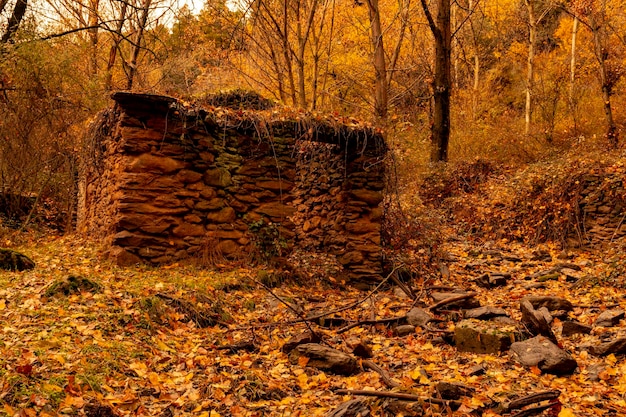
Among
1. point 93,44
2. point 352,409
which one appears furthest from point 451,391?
point 93,44

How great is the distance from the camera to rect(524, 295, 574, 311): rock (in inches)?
254

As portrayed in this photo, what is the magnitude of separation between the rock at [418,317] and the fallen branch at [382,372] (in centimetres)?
160

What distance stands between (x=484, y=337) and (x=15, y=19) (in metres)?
10.5

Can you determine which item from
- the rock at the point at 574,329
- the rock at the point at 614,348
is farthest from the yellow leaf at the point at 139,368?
the rock at the point at 574,329

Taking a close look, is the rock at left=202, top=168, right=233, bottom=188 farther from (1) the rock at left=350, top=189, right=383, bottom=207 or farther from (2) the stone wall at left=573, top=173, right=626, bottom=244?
(2) the stone wall at left=573, top=173, right=626, bottom=244

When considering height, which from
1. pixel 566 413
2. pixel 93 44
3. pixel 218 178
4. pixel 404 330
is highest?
pixel 93 44

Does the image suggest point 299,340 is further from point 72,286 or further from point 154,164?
point 154,164

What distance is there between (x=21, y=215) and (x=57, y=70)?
10.6 ft

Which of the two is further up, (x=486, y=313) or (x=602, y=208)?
(x=602, y=208)

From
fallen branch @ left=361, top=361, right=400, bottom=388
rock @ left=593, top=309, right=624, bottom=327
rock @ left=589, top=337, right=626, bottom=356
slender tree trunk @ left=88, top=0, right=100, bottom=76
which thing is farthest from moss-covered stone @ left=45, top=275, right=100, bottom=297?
slender tree trunk @ left=88, top=0, right=100, bottom=76

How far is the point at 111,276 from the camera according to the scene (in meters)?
6.03

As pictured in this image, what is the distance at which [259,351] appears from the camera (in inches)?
196

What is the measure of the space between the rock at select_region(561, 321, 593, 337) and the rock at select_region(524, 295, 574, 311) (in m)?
0.86

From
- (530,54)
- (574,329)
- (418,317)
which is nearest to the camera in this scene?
(574,329)
